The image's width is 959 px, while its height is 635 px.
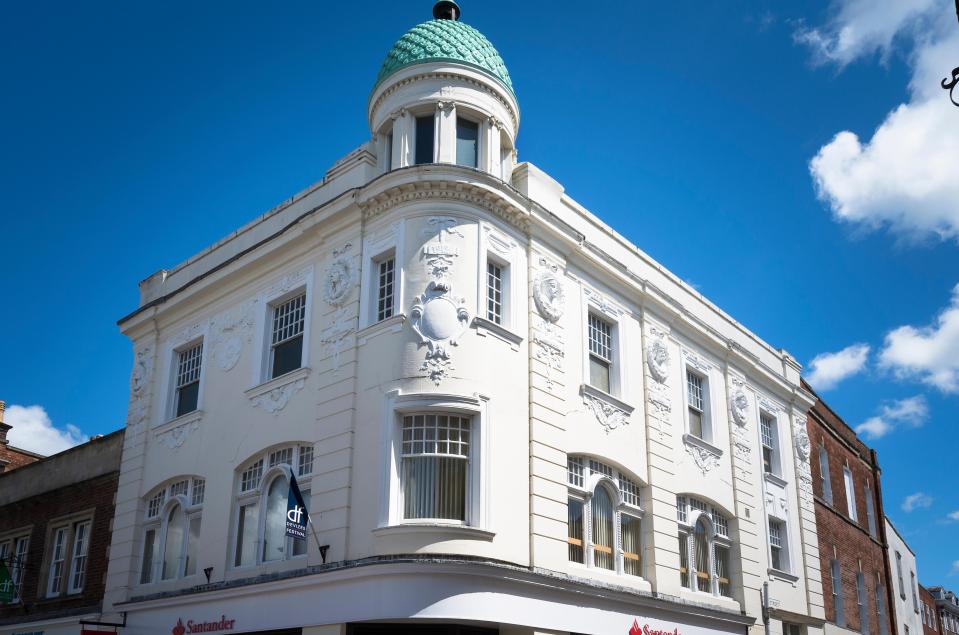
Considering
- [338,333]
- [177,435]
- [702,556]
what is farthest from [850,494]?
[177,435]

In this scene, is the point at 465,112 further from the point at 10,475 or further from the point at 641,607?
the point at 10,475

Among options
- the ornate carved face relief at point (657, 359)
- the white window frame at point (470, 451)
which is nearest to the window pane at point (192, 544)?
the white window frame at point (470, 451)

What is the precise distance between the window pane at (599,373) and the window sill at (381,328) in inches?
214

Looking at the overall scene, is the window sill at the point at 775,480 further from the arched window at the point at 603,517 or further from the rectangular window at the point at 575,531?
the rectangular window at the point at 575,531

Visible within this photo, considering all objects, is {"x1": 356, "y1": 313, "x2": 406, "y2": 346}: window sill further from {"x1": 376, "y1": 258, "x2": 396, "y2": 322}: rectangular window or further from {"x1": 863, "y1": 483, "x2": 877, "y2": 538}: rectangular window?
{"x1": 863, "y1": 483, "x2": 877, "y2": 538}: rectangular window

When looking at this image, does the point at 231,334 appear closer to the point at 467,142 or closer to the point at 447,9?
the point at 467,142

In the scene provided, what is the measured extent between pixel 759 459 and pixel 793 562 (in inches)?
124

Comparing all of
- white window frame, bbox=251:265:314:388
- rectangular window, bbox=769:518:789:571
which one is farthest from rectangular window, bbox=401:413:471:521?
rectangular window, bbox=769:518:789:571

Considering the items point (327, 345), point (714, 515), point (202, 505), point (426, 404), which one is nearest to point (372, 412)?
point (426, 404)

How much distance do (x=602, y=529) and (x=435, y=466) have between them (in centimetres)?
505

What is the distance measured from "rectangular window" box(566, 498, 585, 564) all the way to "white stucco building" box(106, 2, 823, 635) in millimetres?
48

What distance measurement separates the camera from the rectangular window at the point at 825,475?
31.8 meters

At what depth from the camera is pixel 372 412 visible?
1797 cm

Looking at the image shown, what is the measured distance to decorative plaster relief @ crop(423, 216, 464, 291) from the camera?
18.3 meters
